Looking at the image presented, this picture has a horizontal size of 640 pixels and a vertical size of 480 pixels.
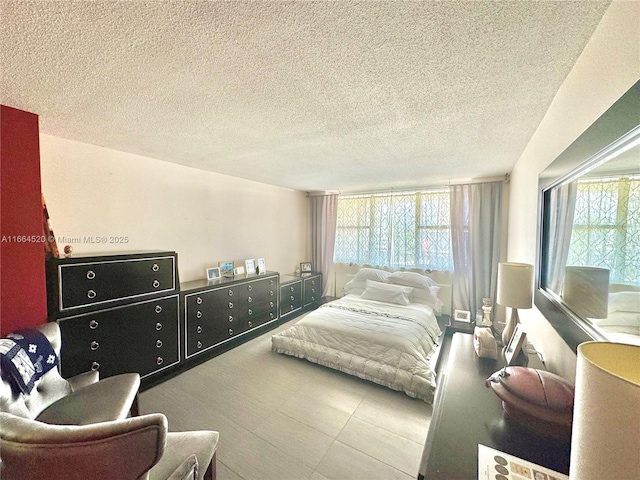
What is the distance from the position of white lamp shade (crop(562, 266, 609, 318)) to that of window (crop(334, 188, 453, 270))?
299cm

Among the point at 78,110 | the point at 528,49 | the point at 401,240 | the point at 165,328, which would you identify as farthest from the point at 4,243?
the point at 401,240

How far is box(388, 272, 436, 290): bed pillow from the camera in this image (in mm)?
3910

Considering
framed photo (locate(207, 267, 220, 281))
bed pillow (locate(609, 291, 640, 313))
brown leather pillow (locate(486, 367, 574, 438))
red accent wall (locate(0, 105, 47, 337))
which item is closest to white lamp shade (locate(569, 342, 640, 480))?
bed pillow (locate(609, 291, 640, 313))

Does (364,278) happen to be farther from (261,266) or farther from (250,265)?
(250,265)

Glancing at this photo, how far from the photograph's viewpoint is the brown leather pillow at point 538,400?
904 mm

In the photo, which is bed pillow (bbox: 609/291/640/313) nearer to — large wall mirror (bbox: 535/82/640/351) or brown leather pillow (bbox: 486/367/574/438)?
large wall mirror (bbox: 535/82/640/351)

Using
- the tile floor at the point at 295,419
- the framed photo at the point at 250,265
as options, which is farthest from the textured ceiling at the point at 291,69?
the tile floor at the point at 295,419

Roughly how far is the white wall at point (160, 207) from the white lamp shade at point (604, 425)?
340 centimetres

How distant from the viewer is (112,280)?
2.18 m

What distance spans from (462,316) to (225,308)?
3437 mm

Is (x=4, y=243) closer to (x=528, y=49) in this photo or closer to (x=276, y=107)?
(x=276, y=107)

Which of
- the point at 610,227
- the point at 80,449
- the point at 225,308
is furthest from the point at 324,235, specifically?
the point at 80,449

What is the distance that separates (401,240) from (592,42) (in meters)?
3.52

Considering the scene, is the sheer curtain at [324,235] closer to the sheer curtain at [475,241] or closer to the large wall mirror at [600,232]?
the sheer curtain at [475,241]
